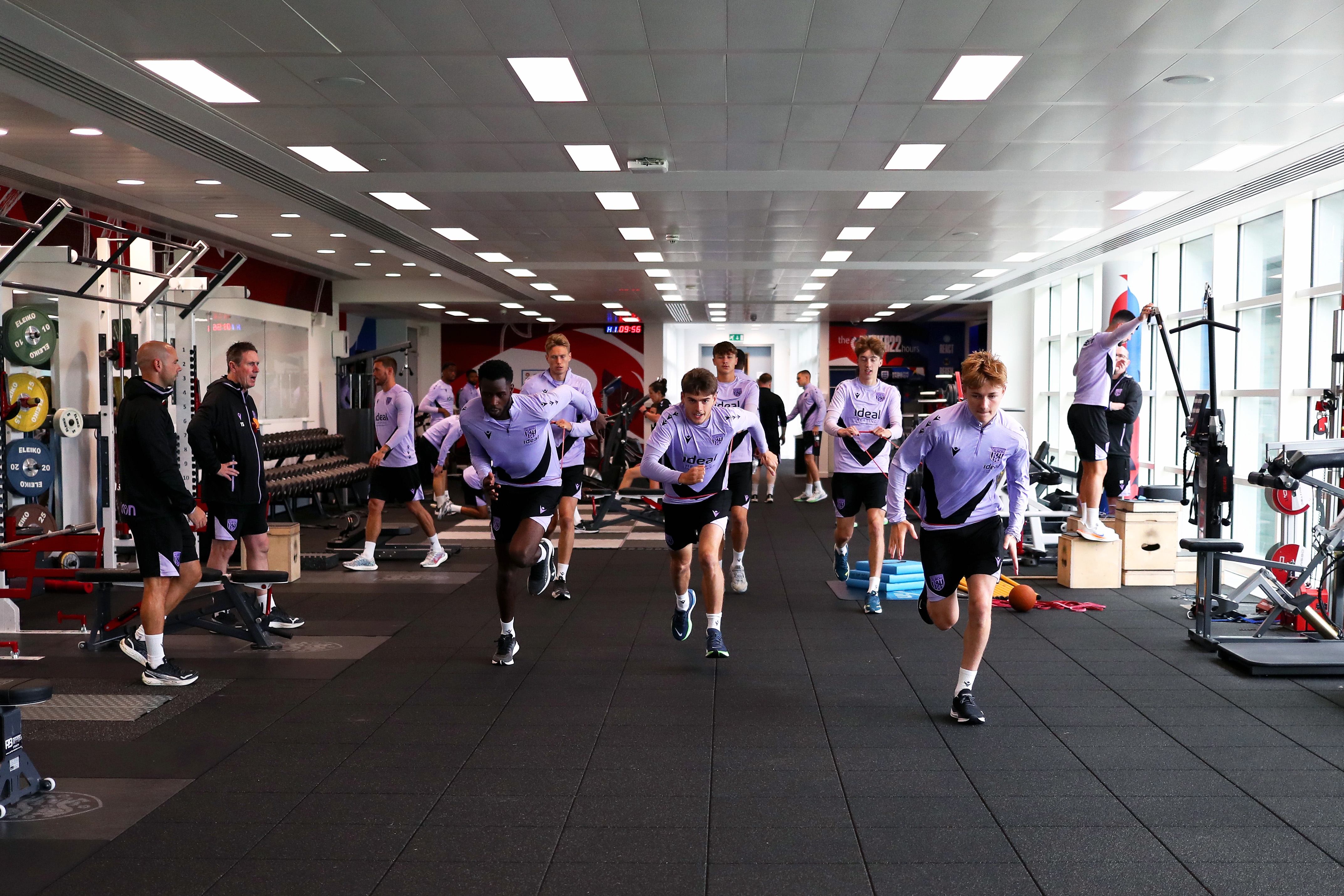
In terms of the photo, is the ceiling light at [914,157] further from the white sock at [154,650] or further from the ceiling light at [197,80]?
the white sock at [154,650]

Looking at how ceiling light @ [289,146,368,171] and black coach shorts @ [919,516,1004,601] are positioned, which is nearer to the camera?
black coach shorts @ [919,516,1004,601]

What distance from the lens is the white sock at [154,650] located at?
4.52 m

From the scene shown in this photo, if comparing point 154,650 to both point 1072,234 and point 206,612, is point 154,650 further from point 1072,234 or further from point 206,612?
point 1072,234

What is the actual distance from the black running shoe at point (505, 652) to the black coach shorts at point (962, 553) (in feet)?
6.85

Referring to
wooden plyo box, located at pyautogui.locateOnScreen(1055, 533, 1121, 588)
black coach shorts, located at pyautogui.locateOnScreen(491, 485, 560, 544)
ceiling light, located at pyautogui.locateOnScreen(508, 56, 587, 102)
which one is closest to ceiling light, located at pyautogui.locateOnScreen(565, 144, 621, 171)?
ceiling light, located at pyautogui.locateOnScreen(508, 56, 587, 102)

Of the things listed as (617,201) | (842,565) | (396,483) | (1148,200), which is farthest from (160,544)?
(1148,200)

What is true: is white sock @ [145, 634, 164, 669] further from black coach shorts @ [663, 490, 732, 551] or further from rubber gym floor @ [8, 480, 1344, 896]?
black coach shorts @ [663, 490, 732, 551]

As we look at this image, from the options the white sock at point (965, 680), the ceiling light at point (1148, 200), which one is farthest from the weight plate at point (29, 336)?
the ceiling light at point (1148, 200)

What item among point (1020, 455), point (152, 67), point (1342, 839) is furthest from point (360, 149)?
point (1342, 839)

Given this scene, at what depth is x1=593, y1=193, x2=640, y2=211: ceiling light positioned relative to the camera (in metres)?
8.21

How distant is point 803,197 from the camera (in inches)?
324

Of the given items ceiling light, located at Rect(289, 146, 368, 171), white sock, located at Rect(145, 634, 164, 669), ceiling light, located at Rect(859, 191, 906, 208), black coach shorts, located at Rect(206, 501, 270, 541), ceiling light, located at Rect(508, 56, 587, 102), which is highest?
ceiling light, located at Rect(859, 191, 906, 208)

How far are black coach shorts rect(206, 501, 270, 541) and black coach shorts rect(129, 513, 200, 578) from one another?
0.92 metres

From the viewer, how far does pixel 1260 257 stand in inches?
366
